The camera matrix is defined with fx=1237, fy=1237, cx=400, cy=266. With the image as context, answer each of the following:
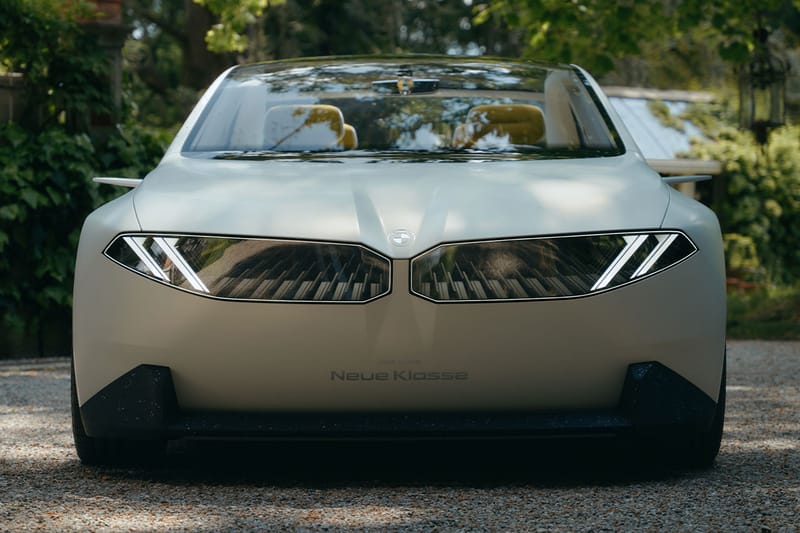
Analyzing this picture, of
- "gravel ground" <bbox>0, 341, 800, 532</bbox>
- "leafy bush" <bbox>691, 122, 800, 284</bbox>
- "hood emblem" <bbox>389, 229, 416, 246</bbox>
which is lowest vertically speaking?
"leafy bush" <bbox>691, 122, 800, 284</bbox>

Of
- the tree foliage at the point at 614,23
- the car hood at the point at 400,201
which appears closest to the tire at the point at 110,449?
the car hood at the point at 400,201

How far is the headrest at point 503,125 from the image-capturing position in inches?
182

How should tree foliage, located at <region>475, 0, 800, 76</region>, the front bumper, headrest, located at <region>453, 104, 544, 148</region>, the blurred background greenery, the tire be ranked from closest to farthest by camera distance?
the front bumper
the tire
headrest, located at <region>453, 104, 544, 148</region>
the blurred background greenery
tree foliage, located at <region>475, 0, 800, 76</region>

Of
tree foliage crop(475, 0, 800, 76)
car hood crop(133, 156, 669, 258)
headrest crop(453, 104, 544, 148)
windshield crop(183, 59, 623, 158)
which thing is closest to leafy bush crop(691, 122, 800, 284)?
tree foliage crop(475, 0, 800, 76)

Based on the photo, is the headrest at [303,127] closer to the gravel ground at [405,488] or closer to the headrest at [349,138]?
the headrest at [349,138]

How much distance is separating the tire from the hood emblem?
1.03 m

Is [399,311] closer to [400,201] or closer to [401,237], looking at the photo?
[401,237]

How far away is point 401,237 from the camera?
11.2 feet

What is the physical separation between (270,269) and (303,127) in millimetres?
1267

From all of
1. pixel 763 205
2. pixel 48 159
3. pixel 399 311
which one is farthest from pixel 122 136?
pixel 763 205

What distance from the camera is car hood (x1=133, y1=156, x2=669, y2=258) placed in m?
3.45

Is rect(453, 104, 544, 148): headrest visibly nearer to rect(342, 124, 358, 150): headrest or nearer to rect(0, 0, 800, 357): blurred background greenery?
rect(342, 124, 358, 150): headrest

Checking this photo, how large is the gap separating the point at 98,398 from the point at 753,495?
6.26 ft

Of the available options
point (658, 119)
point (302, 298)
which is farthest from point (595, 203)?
point (658, 119)
